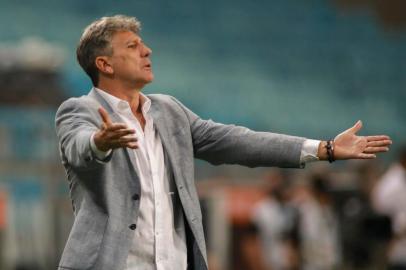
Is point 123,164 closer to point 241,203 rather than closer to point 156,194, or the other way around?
point 156,194

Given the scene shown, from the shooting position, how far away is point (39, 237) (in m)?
8.89

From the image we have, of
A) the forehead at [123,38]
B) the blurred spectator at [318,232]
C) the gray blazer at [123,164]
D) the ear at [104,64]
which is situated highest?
the forehead at [123,38]

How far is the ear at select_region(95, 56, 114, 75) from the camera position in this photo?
3.79 m

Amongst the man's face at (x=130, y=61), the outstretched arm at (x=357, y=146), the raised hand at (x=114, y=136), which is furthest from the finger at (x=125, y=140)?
the outstretched arm at (x=357, y=146)

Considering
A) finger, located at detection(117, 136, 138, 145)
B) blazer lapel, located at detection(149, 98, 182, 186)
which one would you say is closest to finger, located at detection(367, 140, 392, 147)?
blazer lapel, located at detection(149, 98, 182, 186)

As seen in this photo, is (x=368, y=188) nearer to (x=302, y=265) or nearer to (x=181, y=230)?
(x=302, y=265)

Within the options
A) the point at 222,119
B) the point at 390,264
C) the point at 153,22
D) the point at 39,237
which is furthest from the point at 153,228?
the point at 153,22

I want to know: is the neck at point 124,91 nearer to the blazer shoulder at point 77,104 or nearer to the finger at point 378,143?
the blazer shoulder at point 77,104

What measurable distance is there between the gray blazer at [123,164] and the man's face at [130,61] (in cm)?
12

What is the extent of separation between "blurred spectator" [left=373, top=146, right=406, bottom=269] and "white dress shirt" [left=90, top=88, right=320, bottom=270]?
3.54 m

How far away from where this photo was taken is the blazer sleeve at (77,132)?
11.1 feet

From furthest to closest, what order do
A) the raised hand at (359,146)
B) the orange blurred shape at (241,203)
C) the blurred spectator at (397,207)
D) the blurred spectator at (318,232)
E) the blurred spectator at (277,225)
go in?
the orange blurred shape at (241,203), the blurred spectator at (277,225), the blurred spectator at (318,232), the blurred spectator at (397,207), the raised hand at (359,146)

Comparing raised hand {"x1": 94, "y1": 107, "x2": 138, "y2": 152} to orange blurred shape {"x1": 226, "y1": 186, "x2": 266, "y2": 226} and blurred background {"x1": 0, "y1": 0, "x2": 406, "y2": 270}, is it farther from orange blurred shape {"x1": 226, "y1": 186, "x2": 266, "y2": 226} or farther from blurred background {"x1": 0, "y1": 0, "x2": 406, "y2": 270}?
orange blurred shape {"x1": 226, "y1": 186, "x2": 266, "y2": 226}

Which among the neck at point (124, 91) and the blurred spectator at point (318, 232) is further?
the blurred spectator at point (318, 232)
